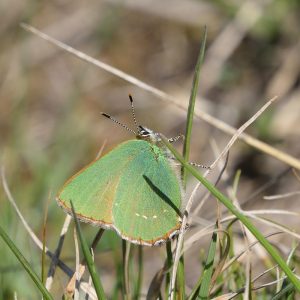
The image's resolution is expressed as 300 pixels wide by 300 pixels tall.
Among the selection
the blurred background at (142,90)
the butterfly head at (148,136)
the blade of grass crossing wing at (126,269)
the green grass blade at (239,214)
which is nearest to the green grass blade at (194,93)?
the green grass blade at (239,214)

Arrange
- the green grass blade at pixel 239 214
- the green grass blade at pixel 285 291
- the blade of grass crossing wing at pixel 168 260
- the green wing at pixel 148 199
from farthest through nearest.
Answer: the green wing at pixel 148 199, the blade of grass crossing wing at pixel 168 260, the green grass blade at pixel 285 291, the green grass blade at pixel 239 214

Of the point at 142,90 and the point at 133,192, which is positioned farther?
the point at 142,90

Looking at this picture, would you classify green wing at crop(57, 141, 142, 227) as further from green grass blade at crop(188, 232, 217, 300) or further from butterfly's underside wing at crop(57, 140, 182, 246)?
green grass blade at crop(188, 232, 217, 300)

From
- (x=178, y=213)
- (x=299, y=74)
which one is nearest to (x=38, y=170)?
(x=299, y=74)

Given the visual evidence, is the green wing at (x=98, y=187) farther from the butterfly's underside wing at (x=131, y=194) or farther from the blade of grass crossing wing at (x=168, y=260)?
the blade of grass crossing wing at (x=168, y=260)

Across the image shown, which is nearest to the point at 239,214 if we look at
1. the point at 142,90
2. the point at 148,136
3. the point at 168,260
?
the point at 168,260

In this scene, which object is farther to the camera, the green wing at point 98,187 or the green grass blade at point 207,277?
the green wing at point 98,187

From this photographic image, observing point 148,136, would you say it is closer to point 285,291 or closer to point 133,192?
point 133,192
